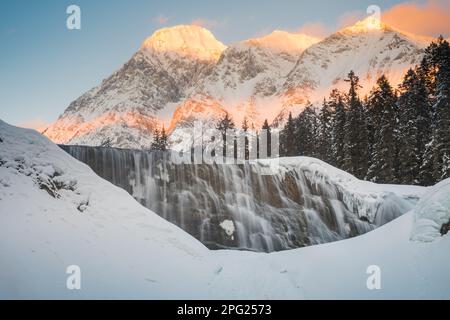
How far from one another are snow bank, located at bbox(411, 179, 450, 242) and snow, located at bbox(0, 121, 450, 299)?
44 mm

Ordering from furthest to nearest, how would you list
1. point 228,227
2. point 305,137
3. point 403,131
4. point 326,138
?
point 305,137, point 326,138, point 403,131, point 228,227

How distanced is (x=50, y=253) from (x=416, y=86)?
116ft

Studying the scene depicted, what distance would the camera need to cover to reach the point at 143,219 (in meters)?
12.4

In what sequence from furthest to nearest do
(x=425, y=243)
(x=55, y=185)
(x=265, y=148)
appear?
(x=265, y=148) → (x=55, y=185) → (x=425, y=243)

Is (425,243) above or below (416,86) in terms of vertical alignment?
below

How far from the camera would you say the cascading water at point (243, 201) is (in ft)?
71.4

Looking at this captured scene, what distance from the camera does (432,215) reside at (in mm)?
9727

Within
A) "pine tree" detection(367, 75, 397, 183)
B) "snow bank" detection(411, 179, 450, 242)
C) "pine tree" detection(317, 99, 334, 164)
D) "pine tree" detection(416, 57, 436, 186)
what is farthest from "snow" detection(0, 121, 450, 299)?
"pine tree" detection(317, 99, 334, 164)

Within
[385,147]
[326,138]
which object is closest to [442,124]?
[385,147]

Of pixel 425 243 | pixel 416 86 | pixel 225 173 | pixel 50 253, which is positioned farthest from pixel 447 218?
pixel 416 86

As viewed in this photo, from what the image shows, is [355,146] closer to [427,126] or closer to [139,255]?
[427,126]

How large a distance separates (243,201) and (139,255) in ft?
42.3

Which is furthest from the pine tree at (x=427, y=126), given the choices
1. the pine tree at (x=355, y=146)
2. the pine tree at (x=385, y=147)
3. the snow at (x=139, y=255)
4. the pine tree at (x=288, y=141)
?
the snow at (x=139, y=255)
